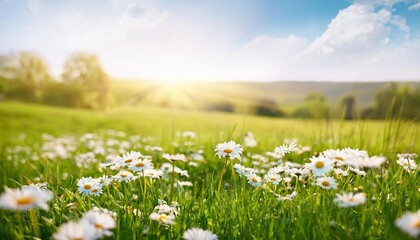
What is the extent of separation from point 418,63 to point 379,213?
240cm

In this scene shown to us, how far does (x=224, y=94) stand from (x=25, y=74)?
3174 cm

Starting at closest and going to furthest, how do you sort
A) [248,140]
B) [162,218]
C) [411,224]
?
[411,224]
[162,218]
[248,140]

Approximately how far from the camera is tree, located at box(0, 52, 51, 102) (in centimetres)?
5234

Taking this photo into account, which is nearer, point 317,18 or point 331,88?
point 317,18

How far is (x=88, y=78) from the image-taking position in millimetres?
45156

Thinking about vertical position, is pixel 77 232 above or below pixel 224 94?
above

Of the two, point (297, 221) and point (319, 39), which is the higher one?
point (319, 39)

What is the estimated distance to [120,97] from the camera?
73.4 meters

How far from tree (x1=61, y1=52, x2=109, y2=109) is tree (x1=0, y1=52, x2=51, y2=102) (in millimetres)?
9288

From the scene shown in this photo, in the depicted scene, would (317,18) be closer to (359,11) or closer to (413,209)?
(359,11)

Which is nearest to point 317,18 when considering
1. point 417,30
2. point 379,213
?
point 417,30

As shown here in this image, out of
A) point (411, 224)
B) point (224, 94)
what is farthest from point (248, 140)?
point (224, 94)

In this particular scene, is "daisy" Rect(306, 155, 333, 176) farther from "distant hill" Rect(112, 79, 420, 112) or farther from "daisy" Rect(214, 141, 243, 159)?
"distant hill" Rect(112, 79, 420, 112)

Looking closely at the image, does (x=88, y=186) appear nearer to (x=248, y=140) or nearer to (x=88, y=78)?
(x=248, y=140)
